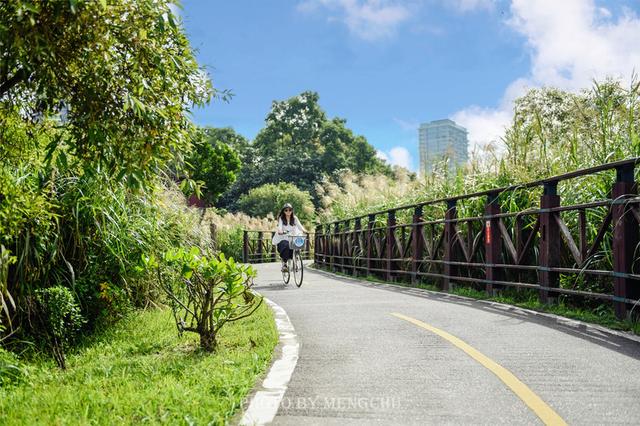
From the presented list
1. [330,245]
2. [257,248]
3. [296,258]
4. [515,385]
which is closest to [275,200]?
[257,248]

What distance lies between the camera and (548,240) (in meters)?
8.48

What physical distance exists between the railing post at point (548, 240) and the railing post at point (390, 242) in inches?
270

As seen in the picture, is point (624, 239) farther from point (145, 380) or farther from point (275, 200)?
point (275, 200)

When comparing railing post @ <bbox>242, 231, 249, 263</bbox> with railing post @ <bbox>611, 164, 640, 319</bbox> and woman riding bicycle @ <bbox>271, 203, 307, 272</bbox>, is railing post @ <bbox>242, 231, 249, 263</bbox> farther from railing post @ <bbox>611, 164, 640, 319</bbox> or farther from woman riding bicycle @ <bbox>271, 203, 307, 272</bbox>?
railing post @ <bbox>611, 164, 640, 319</bbox>

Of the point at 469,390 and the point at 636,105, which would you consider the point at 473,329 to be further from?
the point at 636,105

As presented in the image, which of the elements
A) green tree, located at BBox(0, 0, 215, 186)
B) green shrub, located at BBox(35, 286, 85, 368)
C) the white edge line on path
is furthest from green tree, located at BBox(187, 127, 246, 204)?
green tree, located at BBox(0, 0, 215, 186)

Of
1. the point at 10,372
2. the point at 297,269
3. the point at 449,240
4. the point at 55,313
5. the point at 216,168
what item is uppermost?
the point at 216,168

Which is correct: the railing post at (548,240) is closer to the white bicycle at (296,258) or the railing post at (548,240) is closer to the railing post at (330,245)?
the white bicycle at (296,258)

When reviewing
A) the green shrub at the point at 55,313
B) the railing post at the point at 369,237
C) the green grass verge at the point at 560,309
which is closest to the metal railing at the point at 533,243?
the green grass verge at the point at 560,309

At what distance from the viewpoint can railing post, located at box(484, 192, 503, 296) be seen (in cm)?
1019

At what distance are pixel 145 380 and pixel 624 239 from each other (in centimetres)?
491

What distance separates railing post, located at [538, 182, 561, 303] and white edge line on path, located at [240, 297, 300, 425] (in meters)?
3.46

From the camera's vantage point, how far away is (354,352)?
19.7 ft

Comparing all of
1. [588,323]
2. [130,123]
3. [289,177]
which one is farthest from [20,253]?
[289,177]
